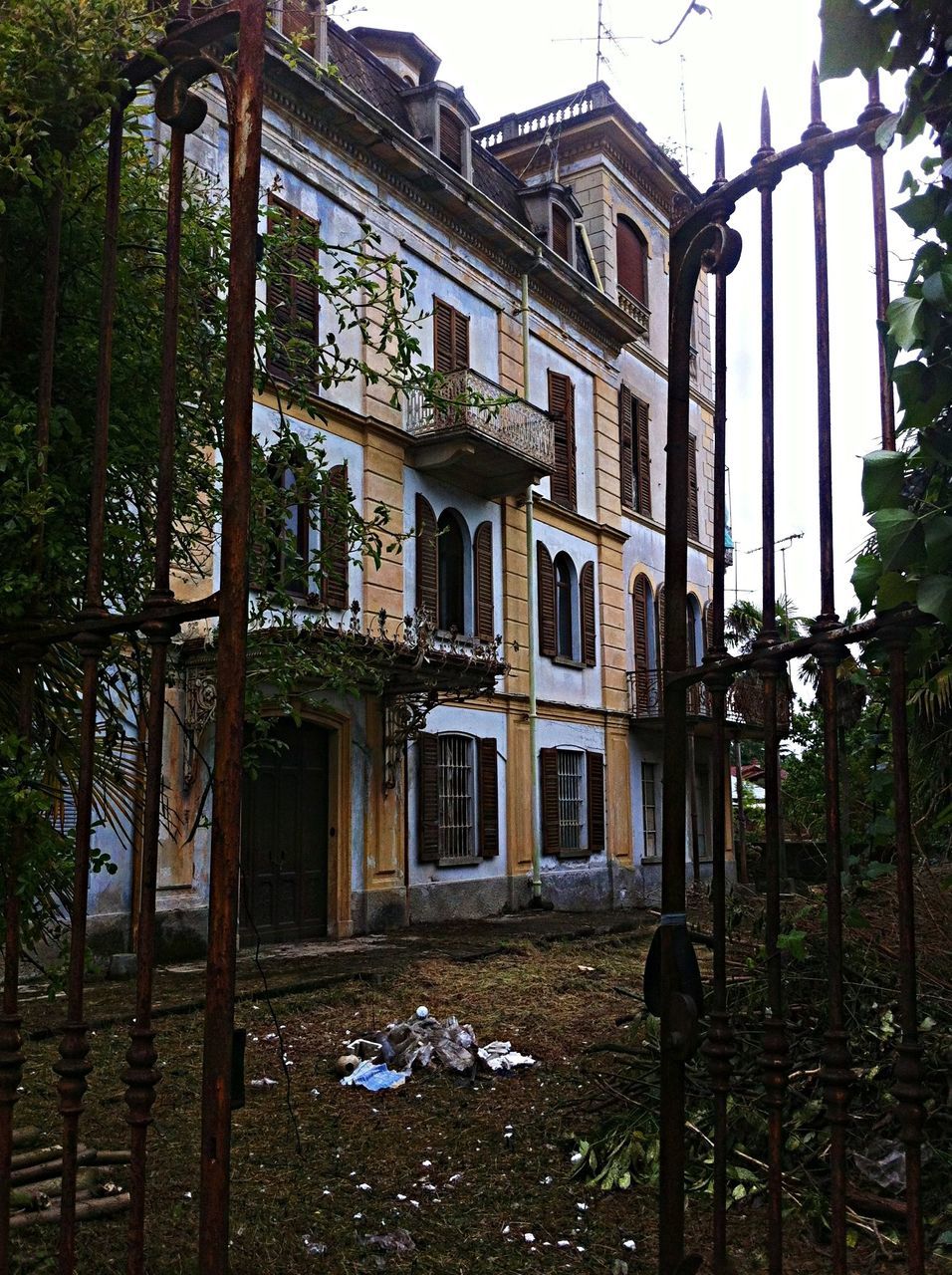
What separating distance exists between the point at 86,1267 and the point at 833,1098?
2.73 meters

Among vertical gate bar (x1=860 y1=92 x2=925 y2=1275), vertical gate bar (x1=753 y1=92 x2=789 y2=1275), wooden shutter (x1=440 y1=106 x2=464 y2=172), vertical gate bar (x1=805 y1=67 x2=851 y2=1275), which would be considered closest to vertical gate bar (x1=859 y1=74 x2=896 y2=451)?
vertical gate bar (x1=860 y1=92 x2=925 y2=1275)

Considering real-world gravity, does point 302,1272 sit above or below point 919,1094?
below

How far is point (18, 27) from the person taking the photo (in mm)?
2844

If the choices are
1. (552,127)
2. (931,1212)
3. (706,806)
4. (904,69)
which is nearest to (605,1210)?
(931,1212)

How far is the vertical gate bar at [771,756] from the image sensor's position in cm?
226

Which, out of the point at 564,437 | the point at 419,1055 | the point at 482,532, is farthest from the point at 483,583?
the point at 419,1055

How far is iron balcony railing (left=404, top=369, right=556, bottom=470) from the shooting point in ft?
52.2

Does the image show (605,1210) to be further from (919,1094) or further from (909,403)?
(909,403)

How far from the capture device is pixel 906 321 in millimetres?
1848

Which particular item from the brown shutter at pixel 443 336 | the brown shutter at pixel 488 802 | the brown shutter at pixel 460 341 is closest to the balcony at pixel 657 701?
the brown shutter at pixel 488 802

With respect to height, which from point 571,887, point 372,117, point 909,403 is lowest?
point 571,887

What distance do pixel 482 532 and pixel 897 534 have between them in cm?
1592

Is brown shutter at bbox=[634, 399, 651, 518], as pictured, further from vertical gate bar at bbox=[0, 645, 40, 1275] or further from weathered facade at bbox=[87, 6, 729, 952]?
vertical gate bar at bbox=[0, 645, 40, 1275]

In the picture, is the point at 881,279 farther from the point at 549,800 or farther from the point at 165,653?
the point at 549,800
